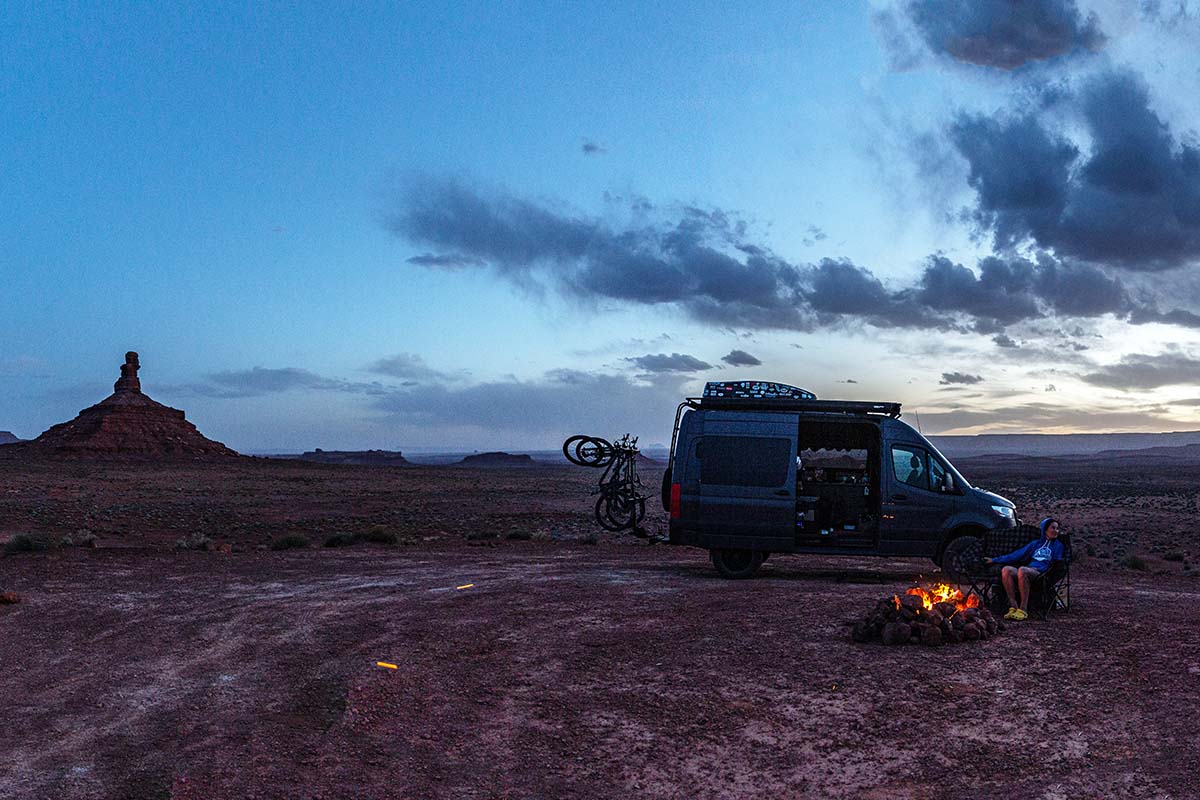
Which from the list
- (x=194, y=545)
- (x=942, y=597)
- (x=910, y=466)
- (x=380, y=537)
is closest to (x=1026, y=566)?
(x=942, y=597)

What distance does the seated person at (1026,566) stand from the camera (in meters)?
10.0

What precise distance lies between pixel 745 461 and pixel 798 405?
1.28 m

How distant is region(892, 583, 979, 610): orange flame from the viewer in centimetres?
941

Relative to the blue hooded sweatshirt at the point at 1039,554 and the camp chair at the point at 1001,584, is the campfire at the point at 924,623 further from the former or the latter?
the blue hooded sweatshirt at the point at 1039,554

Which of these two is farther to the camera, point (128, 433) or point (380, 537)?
point (128, 433)

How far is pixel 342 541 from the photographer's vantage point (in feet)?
75.5

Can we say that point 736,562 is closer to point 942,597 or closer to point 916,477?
point 916,477

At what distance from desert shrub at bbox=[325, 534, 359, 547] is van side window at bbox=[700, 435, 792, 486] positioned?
41.3ft

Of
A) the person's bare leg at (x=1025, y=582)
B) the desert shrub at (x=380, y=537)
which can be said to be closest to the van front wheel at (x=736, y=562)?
the person's bare leg at (x=1025, y=582)

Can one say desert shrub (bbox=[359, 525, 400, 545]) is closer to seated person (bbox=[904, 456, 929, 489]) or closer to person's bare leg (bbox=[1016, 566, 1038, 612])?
seated person (bbox=[904, 456, 929, 489])

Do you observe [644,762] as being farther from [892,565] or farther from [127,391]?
[127,391]

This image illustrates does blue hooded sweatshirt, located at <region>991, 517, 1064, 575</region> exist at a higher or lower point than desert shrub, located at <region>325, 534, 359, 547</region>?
higher

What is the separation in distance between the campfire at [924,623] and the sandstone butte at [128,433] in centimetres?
10941

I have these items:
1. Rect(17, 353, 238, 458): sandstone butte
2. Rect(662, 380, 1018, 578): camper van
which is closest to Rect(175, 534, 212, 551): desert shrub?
Rect(662, 380, 1018, 578): camper van
